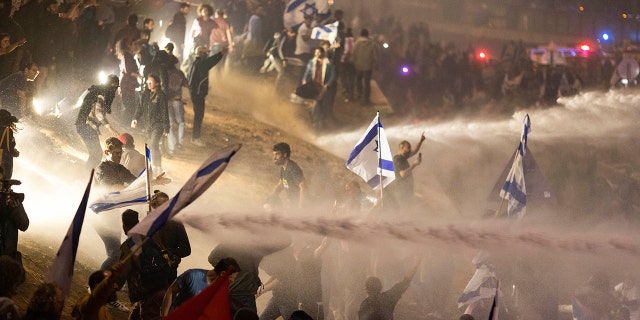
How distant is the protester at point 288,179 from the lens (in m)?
17.1

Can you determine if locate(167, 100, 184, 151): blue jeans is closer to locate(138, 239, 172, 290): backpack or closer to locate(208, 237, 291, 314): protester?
locate(208, 237, 291, 314): protester

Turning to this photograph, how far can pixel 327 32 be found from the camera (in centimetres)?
2767

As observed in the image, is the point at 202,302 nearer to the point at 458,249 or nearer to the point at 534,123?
the point at 458,249

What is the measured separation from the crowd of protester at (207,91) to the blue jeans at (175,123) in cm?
4

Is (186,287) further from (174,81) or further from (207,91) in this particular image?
(207,91)

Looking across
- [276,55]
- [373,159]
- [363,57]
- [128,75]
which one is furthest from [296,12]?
[373,159]

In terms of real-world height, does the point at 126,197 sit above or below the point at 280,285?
above

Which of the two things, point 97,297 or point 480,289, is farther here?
point 480,289

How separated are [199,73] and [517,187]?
913 centimetres

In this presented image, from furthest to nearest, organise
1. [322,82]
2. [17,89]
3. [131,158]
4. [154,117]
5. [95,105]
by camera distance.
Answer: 1. [322,82]
2. [154,117]
3. [17,89]
4. [95,105]
5. [131,158]

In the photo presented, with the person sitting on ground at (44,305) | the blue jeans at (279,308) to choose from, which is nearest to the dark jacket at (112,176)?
the blue jeans at (279,308)

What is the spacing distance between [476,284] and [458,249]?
23.6 inches

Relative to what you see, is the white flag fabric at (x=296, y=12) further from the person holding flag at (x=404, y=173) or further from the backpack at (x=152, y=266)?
the backpack at (x=152, y=266)

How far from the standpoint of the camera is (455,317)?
18250 millimetres
